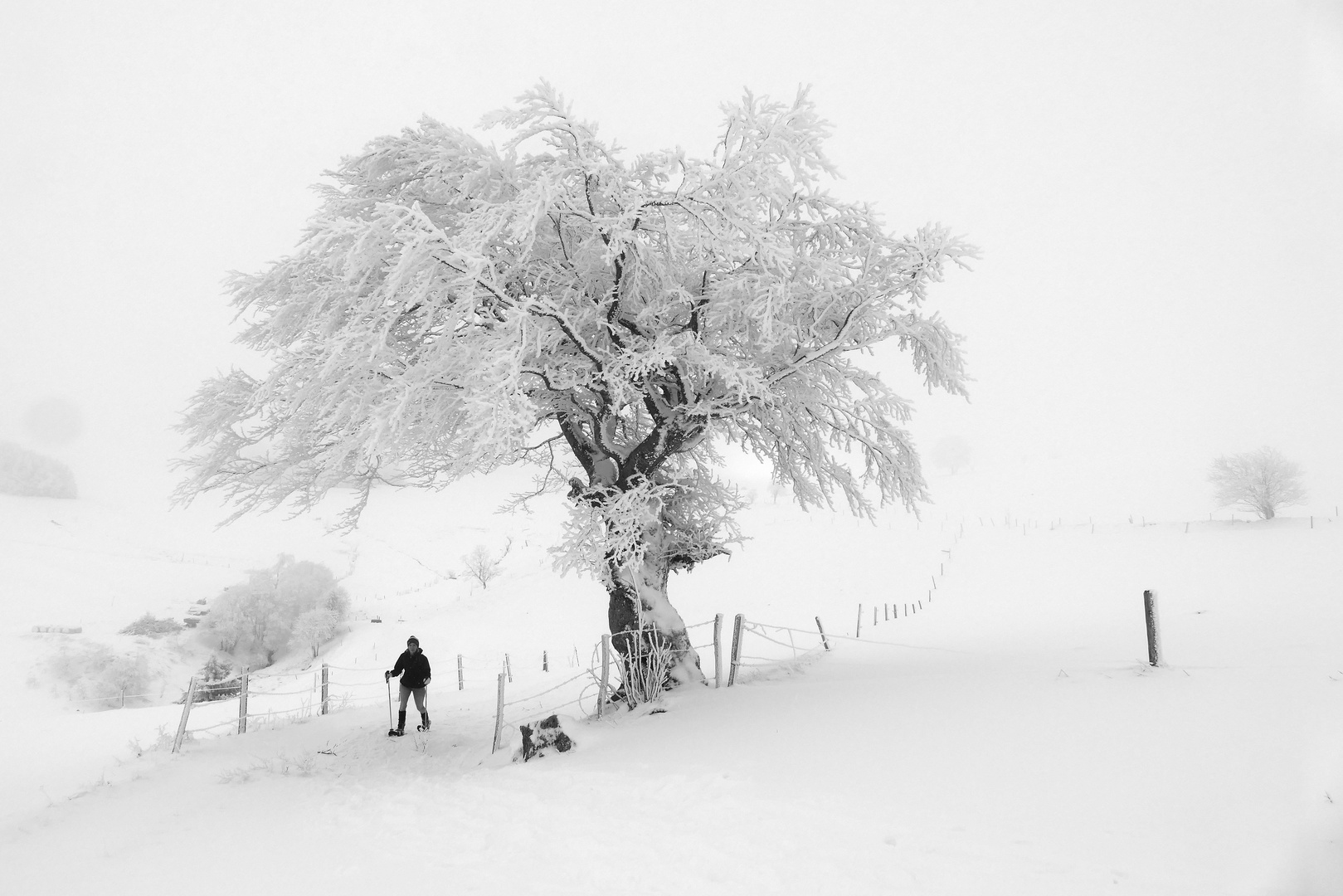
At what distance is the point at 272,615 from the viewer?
34469mm

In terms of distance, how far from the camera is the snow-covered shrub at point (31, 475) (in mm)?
56594

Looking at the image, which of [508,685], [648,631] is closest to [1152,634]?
[648,631]

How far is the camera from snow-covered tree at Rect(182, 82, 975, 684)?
7.21 meters

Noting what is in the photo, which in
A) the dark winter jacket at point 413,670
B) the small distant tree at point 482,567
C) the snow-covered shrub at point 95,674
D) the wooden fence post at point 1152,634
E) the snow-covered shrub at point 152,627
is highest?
the wooden fence post at point 1152,634

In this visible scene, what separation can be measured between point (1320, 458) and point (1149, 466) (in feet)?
43.7

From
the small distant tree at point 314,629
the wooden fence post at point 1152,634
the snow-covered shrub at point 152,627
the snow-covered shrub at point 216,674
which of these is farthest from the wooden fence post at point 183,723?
the snow-covered shrub at point 152,627

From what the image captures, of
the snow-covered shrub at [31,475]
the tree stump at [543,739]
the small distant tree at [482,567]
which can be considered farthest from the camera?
the snow-covered shrub at [31,475]

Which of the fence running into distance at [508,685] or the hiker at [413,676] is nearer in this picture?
the fence running into distance at [508,685]

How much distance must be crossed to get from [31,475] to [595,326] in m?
76.3

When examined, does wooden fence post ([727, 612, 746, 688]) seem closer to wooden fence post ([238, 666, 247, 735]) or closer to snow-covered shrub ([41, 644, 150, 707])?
wooden fence post ([238, 666, 247, 735])

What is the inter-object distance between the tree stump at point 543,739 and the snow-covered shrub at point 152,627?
34597 mm

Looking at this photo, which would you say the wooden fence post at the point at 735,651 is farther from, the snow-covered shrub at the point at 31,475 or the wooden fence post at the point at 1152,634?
the snow-covered shrub at the point at 31,475

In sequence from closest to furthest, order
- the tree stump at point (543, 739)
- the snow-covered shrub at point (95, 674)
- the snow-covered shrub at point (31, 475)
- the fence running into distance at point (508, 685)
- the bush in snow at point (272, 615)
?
1. the tree stump at point (543, 739)
2. the fence running into distance at point (508, 685)
3. the snow-covered shrub at point (95, 674)
4. the bush in snow at point (272, 615)
5. the snow-covered shrub at point (31, 475)

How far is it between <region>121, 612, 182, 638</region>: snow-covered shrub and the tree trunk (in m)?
34.4
